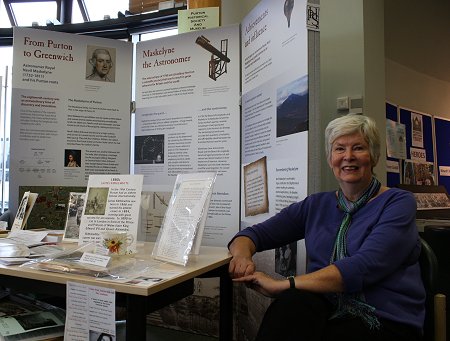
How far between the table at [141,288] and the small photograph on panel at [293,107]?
0.66 meters

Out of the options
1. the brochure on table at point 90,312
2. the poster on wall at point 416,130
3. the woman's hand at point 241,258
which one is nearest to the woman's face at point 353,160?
the woman's hand at point 241,258

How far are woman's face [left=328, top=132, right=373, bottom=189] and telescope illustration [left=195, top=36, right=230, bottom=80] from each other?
1.13 m

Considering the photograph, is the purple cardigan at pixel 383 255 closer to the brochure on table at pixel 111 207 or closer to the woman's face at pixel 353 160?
the woman's face at pixel 353 160

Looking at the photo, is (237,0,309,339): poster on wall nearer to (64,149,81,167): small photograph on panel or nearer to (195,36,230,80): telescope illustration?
(195,36,230,80): telescope illustration

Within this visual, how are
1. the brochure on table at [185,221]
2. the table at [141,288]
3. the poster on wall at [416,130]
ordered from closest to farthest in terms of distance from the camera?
the table at [141,288]
the brochure on table at [185,221]
the poster on wall at [416,130]

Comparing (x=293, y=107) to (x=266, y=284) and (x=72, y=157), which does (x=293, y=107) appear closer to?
(x=266, y=284)

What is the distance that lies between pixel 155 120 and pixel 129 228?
3.95 feet

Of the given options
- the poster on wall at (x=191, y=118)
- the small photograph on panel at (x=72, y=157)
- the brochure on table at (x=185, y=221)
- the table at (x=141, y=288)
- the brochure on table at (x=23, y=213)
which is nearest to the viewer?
the table at (x=141, y=288)

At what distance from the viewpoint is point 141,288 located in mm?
1014

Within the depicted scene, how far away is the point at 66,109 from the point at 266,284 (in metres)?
2.05

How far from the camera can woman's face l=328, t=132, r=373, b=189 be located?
141 cm

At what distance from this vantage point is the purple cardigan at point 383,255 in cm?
119

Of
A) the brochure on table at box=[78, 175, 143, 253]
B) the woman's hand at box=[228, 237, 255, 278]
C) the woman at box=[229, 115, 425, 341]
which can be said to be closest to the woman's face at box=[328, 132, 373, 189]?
the woman at box=[229, 115, 425, 341]

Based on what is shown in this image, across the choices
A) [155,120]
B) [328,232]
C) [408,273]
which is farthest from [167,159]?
[408,273]
